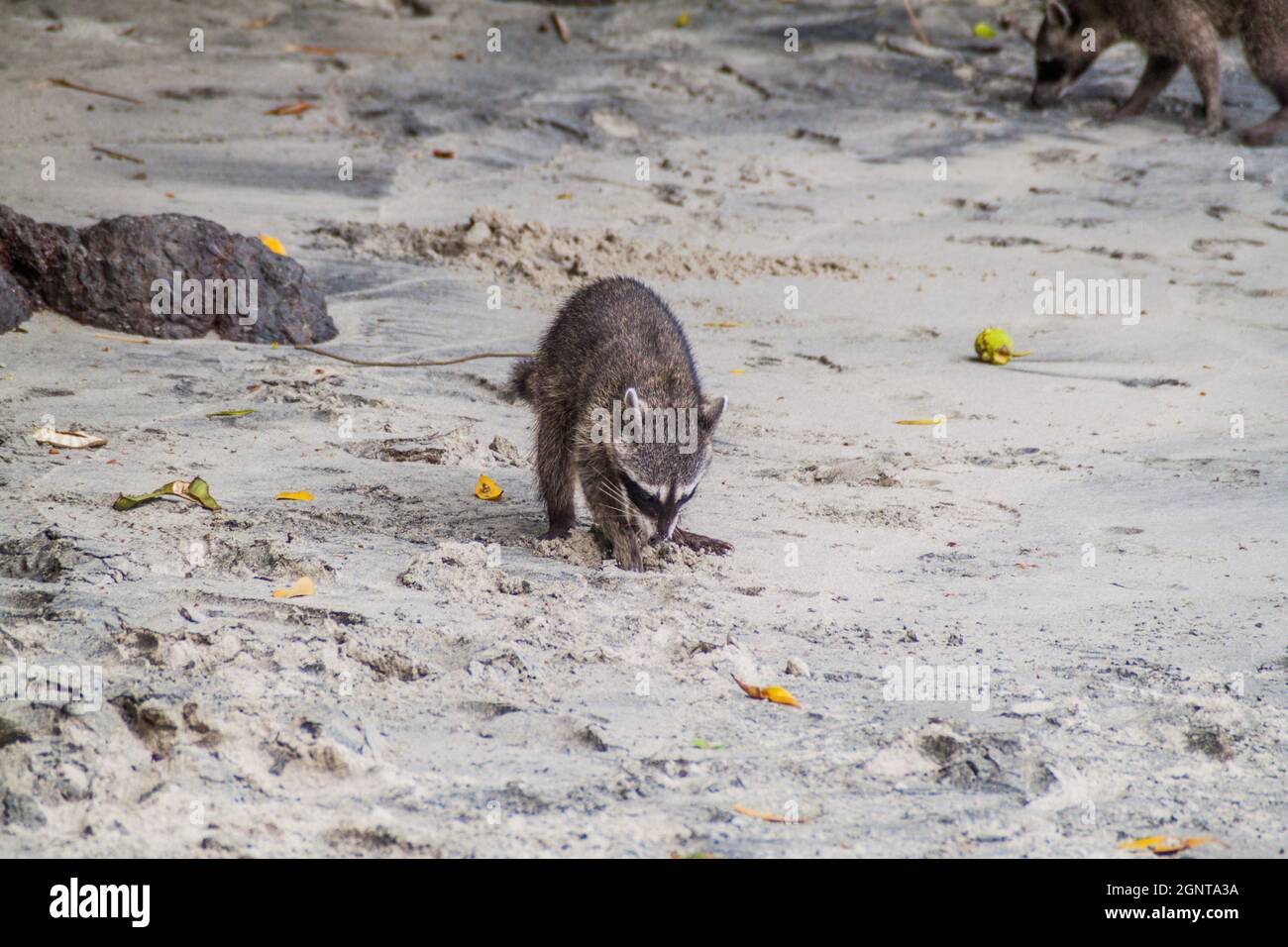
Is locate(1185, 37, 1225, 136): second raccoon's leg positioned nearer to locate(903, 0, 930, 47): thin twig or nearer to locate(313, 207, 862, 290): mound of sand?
locate(903, 0, 930, 47): thin twig

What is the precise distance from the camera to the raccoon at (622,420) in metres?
4.84

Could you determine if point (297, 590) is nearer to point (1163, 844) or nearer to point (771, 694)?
point (771, 694)

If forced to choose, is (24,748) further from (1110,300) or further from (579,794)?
(1110,300)

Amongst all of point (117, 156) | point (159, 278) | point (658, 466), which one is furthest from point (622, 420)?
point (117, 156)

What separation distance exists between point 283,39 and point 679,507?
891cm

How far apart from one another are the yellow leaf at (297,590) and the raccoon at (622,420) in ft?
4.10

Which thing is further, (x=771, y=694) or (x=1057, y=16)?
(x=1057, y=16)

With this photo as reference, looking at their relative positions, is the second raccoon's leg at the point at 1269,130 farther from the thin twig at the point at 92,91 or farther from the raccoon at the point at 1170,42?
the thin twig at the point at 92,91

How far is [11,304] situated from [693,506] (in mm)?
3512

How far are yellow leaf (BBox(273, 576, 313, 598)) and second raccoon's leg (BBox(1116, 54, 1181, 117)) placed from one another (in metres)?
9.92

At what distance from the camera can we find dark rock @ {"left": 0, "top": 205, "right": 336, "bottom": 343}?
6770mm

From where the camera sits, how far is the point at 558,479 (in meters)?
5.35

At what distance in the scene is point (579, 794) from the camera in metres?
3.11

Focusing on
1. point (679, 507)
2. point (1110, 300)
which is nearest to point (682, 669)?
point (679, 507)
